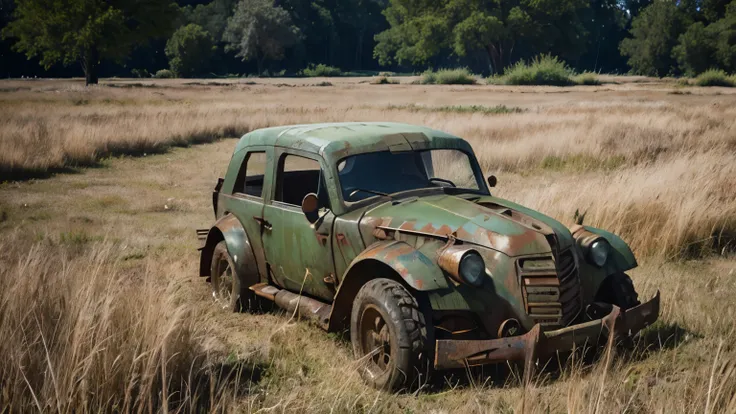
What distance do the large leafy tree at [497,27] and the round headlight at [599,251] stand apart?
64.2 m

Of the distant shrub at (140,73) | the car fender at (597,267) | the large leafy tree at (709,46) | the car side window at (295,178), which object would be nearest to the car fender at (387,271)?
the car side window at (295,178)

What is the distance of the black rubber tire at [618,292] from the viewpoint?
4.79 meters

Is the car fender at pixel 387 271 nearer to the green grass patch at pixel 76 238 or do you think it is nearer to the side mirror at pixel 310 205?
the side mirror at pixel 310 205

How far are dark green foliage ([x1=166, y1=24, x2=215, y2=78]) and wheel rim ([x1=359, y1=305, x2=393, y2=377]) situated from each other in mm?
77765

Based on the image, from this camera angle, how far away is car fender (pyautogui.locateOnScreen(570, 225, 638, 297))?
4.63 meters

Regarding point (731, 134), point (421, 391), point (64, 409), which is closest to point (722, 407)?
point (421, 391)

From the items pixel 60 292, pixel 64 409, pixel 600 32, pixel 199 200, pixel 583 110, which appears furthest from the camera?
pixel 600 32

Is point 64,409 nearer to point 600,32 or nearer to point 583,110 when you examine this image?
point 583,110

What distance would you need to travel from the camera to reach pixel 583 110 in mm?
25859

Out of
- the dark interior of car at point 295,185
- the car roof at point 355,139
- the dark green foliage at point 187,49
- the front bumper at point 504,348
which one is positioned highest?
the dark green foliage at point 187,49

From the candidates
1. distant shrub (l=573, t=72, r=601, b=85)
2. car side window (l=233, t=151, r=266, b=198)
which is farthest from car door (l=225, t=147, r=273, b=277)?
distant shrub (l=573, t=72, r=601, b=85)

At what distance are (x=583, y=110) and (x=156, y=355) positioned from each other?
24.8 metres

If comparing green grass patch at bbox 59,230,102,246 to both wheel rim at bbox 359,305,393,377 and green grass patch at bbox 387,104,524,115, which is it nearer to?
wheel rim at bbox 359,305,393,377

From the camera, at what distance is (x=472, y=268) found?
13.3ft
